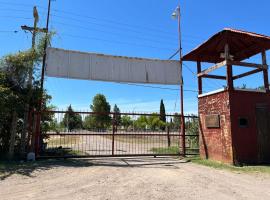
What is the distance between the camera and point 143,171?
999 centimetres

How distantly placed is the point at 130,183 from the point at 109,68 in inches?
305

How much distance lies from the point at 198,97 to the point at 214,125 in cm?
201

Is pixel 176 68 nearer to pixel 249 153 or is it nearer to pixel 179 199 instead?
pixel 249 153

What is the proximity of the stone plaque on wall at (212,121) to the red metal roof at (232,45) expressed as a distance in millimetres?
3364

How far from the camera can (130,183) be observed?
26.3 ft

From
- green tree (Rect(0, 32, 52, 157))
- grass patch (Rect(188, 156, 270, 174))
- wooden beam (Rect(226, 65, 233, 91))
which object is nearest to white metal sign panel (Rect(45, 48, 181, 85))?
green tree (Rect(0, 32, 52, 157))

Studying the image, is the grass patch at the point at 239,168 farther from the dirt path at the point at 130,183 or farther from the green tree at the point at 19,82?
the green tree at the point at 19,82

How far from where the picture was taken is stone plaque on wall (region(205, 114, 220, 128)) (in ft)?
41.9

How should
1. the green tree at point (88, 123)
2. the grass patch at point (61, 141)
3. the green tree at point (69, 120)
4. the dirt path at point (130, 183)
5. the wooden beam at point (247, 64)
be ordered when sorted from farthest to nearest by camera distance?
the grass patch at point (61, 141) → the green tree at point (88, 123) → the green tree at point (69, 120) → the wooden beam at point (247, 64) → the dirt path at point (130, 183)

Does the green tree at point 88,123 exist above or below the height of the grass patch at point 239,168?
above

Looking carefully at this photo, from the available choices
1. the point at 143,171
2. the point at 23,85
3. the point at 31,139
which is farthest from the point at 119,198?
the point at 23,85

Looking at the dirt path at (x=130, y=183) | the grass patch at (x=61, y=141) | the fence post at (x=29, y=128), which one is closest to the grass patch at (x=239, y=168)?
the dirt path at (x=130, y=183)

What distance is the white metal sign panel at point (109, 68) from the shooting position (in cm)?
1359

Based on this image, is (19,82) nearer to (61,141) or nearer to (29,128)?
(29,128)
